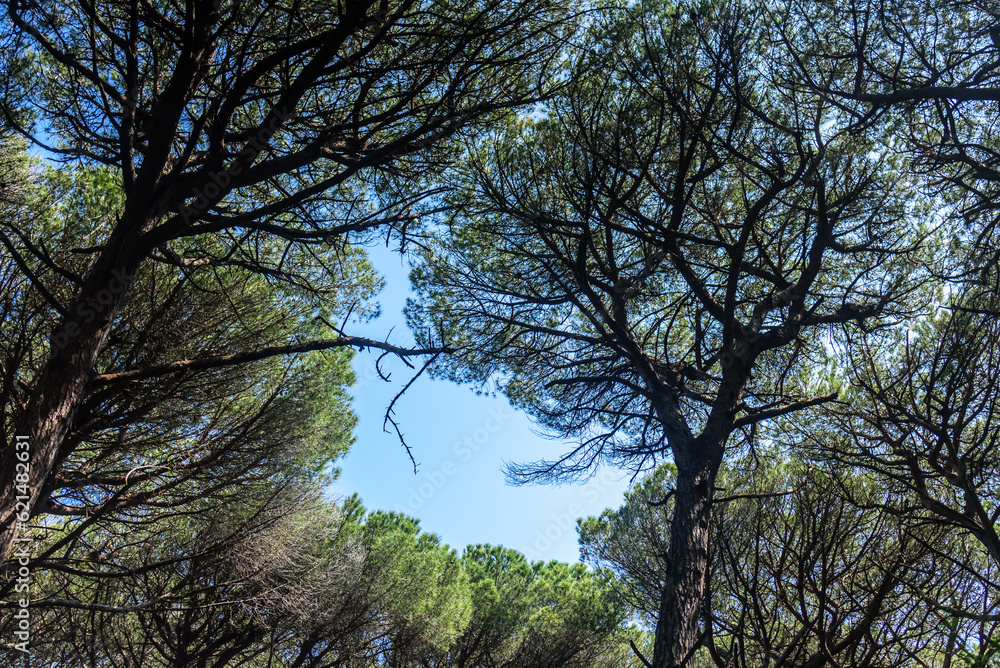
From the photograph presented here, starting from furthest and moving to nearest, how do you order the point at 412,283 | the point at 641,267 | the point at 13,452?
the point at 412,283
the point at 641,267
the point at 13,452

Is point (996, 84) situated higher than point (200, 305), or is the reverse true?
point (996, 84)

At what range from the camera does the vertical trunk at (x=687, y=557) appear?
4727mm

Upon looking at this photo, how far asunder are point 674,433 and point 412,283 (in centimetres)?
375

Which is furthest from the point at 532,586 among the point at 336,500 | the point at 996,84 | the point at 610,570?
the point at 996,84

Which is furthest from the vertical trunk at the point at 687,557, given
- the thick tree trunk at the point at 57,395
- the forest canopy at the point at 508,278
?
the thick tree trunk at the point at 57,395

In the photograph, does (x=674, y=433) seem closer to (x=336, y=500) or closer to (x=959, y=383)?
(x=959, y=383)

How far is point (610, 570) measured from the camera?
34.8 feet

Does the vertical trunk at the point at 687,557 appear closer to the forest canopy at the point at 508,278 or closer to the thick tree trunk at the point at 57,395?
the forest canopy at the point at 508,278

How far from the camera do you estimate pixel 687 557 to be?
5.11 metres

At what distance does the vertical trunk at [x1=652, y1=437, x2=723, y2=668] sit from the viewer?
4.73m

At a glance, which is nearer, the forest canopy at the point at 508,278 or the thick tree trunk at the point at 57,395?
the thick tree trunk at the point at 57,395

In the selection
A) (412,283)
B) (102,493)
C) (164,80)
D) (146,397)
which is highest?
(412,283)

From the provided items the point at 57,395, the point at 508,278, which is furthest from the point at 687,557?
the point at 57,395

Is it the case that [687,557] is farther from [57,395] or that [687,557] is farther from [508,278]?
[57,395]
